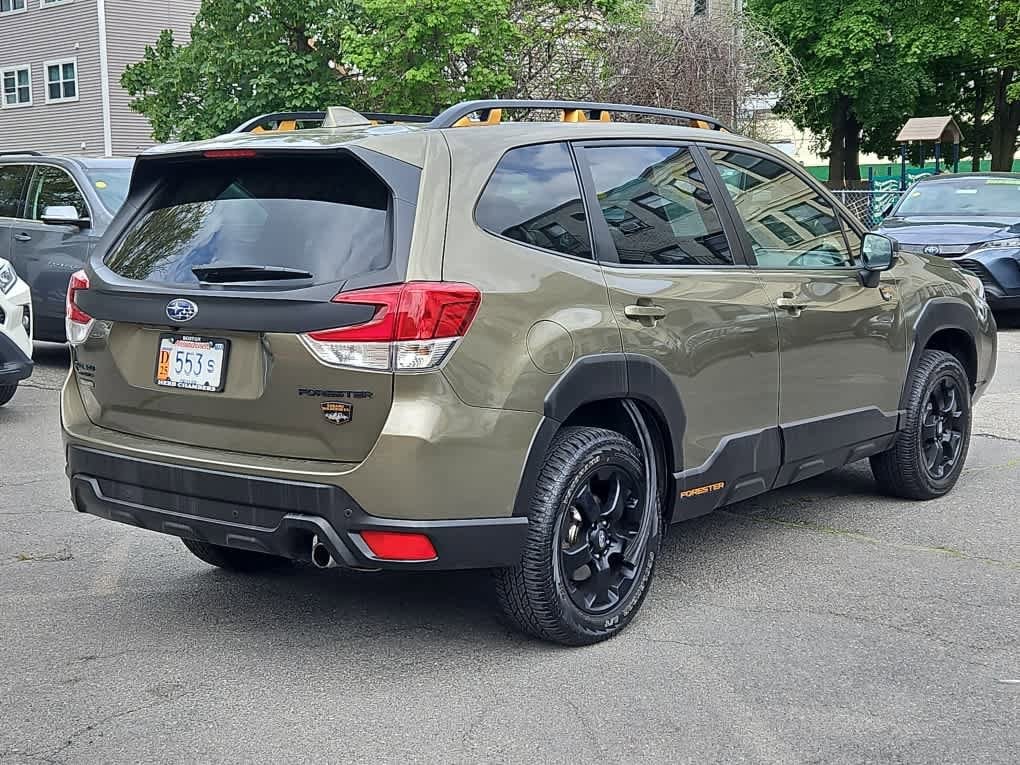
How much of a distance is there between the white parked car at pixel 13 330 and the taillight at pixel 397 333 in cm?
544

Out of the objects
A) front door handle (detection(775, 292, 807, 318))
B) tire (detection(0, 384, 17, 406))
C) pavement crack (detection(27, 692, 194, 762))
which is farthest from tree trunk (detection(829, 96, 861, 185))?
pavement crack (detection(27, 692, 194, 762))

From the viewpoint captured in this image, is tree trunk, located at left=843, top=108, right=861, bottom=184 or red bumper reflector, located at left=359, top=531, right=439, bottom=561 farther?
tree trunk, located at left=843, top=108, right=861, bottom=184

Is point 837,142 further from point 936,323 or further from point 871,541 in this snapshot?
point 871,541

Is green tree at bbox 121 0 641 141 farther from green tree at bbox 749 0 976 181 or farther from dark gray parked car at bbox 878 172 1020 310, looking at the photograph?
green tree at bbox 749 0 976 181

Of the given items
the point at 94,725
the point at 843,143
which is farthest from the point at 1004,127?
the point at 94,725

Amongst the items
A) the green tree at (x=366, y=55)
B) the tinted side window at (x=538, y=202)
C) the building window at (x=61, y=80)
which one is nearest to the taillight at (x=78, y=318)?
the tinted side window at (x=538, y=202)

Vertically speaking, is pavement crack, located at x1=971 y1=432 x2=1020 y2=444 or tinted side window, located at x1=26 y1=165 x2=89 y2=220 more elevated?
tinted side window, located at x1=26 y1=165 x2=89 y2=220

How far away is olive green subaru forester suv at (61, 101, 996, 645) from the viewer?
3867mm

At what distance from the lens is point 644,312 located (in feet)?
14.8

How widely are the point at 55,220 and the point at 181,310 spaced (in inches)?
285

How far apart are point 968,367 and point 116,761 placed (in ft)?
16.0

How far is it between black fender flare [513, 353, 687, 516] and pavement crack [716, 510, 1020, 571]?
1.52 metres

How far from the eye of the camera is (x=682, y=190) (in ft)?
16.3

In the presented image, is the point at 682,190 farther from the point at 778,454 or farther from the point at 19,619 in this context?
the point at 19,619
